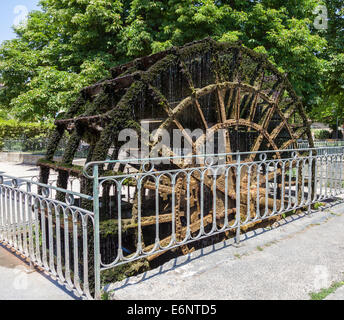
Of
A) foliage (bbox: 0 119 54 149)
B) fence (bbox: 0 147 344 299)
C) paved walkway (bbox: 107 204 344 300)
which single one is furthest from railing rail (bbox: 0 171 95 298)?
foliage (bbox: 0 119 54 149)

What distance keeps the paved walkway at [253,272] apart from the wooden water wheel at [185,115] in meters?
0.55

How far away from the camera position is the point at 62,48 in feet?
39.4

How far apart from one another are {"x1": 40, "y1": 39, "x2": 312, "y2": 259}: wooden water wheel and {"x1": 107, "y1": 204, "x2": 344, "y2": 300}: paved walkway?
554 mm

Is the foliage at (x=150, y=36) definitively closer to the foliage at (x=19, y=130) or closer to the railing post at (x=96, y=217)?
the railing post at (x=96, y=217)

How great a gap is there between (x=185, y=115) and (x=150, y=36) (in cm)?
530

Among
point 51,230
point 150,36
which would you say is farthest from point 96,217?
point 150,36

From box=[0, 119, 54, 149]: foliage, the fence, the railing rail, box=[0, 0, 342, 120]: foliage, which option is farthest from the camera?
box=[0, 119, 54, 149]: foliage

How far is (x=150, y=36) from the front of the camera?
1005cm

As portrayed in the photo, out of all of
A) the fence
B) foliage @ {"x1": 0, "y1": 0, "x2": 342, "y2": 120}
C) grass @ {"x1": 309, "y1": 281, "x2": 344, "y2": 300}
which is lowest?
grass @ {"x1": 309, "y1": 281, "x2": 344, "y2": 300}

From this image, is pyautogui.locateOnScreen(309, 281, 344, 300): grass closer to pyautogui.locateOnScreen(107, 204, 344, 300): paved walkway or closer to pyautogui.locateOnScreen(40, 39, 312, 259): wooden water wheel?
pyautogui.locateOnScreen(107, 204, 344, 300): paved walkway

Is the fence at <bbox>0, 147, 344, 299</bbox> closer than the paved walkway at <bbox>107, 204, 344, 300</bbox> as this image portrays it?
No

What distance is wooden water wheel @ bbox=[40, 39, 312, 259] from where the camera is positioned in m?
4.22

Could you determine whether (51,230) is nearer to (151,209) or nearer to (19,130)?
(151,209)

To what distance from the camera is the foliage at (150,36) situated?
9.80m
